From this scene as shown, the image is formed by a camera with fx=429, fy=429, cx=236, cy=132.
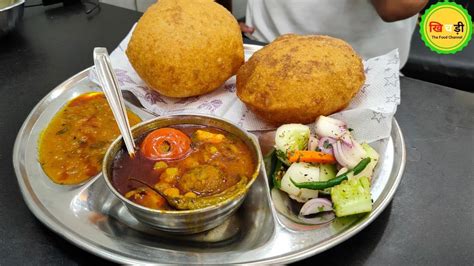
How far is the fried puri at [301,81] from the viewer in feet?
5.16

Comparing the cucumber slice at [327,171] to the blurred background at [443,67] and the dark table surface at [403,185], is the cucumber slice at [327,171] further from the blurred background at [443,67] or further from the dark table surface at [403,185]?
the blurred background at [443,67]

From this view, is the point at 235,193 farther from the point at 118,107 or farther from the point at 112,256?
the point at 118,107

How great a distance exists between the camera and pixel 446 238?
50.7 inches

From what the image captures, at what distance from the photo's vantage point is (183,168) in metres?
1.34

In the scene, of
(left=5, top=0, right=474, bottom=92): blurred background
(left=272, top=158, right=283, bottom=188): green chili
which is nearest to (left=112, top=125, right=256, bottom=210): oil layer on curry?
(left=272, top=158, right=283, bottom=188): green chili

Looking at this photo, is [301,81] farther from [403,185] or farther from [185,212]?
[185,212]

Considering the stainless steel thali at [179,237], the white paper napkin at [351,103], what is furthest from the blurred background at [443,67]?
the stainless steel thali at [179,237]

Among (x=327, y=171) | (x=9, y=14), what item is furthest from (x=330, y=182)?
(x=9, y=14)

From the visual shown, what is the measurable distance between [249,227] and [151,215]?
34 centimetres

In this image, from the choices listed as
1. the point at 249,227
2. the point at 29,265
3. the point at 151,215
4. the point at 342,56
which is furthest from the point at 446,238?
the point at 29,265

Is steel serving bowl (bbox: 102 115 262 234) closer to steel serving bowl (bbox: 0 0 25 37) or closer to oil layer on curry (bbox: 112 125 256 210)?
oil layer on curry (bbox: 112 125 256 210)

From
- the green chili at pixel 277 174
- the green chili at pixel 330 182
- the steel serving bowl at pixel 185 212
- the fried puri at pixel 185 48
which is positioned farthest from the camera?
the fried puri at pixel 185 48

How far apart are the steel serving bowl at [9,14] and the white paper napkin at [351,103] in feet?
2.80

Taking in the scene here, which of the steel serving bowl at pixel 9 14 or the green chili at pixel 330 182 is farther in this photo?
the steel serving bowl at pixel 9 14
